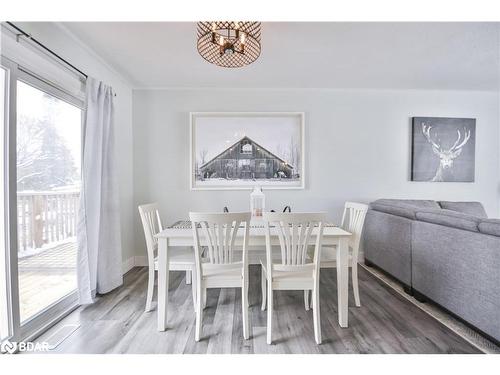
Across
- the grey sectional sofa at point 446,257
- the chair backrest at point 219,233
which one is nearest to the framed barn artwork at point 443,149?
the grey sectional sofa at point 446,257

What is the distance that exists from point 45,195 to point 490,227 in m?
3.38

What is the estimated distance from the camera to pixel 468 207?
3.17 metres

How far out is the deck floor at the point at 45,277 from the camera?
1812 mm

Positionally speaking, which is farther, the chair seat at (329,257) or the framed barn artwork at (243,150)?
the framed barn artwork at (243,150)

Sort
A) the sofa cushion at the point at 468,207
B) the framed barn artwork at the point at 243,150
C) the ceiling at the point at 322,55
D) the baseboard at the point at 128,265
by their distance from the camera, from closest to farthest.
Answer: the ceiling at the point at 322,55
the baseboard at the point at 128,265
the sofa cushion at the point at 468,207
the framed barn artwork at the point at 243,150

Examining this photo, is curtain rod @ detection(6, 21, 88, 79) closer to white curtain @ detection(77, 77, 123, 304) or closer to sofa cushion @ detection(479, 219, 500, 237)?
white curtain @ detection(77, 77, 123, 304)

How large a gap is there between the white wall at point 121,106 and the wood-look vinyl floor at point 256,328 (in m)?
0.95

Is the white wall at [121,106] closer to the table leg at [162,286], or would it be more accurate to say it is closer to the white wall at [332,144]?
the white wall at [332,144]

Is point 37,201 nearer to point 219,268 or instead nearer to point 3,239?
point 3,239

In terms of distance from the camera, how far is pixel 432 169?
336 centimetres

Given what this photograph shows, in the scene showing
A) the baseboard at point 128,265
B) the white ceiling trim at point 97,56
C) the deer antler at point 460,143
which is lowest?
the baseboard at point 128,265

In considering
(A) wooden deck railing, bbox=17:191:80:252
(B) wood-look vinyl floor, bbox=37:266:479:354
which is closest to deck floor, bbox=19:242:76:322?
(A) wooden deck railing, bbox=17:191:80:252

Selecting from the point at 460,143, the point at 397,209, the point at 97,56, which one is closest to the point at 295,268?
the point at 397,209
